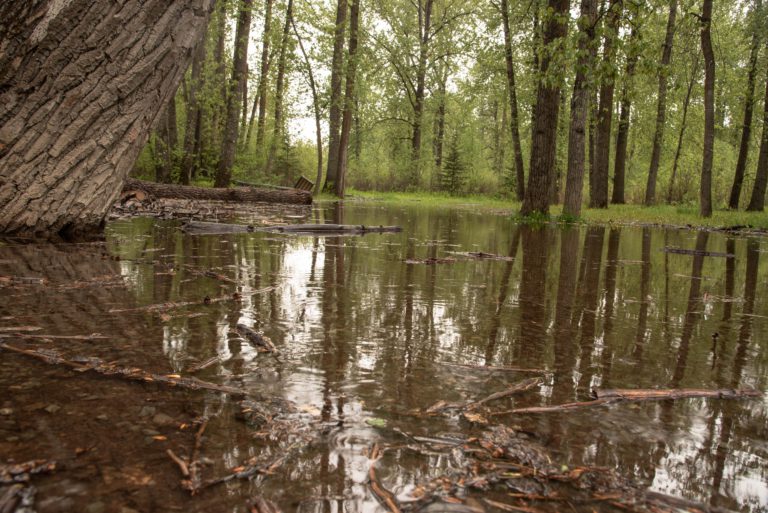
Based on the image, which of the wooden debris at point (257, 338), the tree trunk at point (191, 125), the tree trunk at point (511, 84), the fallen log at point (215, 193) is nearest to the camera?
the wooden debris at point (257, 338)

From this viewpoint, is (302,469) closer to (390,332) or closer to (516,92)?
(390,332)

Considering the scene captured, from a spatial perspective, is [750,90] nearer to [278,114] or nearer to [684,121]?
[684,121]

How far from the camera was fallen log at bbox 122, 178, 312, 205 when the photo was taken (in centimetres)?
1276

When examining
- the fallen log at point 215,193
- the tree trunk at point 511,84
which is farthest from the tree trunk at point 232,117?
the tree trunk at point 511,84

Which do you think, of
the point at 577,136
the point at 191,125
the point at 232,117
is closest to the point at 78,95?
the point at 577,136

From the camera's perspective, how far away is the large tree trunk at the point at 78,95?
4.03 metres

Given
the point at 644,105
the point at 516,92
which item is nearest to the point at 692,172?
the point at 644,105

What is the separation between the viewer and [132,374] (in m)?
1.66

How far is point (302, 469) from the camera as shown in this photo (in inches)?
46.8

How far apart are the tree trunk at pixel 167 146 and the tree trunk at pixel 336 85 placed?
21.2 feet

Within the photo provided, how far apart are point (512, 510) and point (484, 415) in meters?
0.45

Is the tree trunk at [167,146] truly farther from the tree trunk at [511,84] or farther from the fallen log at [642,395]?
the fallen log at [642,395]

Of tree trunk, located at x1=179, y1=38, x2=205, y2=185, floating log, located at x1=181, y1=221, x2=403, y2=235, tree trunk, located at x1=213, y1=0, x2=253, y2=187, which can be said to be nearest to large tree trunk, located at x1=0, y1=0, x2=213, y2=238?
floating log, located at x1=181, y1=221, x2=403, y2=235

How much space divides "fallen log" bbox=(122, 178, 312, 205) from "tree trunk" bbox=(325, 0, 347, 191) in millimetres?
6838
